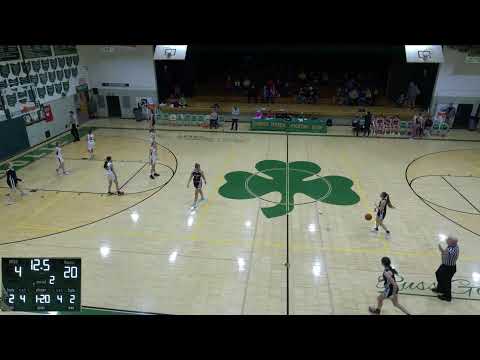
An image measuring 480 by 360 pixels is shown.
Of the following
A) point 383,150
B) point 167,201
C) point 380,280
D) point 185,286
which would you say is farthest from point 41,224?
point 383,150

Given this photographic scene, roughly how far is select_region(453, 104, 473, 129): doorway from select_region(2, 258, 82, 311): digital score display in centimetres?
2627

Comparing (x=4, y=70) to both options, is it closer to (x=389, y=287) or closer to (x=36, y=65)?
(x=36, y=65)

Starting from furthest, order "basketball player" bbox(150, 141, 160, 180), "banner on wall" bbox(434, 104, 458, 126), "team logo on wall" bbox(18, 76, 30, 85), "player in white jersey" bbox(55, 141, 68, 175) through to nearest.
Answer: "banner on wall" bbox(434, 104, 458, 126)
"team logo on wall" bbox(18, 76, 30, 85)
"player in white jersey" bbox(55, 141, 68, 175)
"basketball player" bbox(150, 141, 160, 180)

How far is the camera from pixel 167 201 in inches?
538

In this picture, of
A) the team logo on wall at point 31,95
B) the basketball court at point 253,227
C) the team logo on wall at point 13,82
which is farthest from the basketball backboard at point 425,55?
the team logo on wall at point 13,82

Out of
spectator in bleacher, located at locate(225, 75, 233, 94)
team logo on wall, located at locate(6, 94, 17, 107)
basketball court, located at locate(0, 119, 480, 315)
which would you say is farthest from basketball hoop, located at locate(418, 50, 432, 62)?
team logo on wall, located at locate(6, 94, 17, 107)

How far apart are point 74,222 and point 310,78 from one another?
79.4ft

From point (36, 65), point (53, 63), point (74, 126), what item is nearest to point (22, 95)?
point (36, 65)

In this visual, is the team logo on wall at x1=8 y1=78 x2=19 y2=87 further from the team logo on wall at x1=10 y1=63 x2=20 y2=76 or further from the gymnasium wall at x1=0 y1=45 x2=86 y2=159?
the team logo on wall at x1=10 y1=63 x2=20 y2=76

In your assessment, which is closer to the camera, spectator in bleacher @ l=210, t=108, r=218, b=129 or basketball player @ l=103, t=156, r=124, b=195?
basketball player @ l=103, t=156, r=124, b=195

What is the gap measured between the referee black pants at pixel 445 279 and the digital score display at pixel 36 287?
816 cm

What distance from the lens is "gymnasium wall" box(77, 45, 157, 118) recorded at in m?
25.3

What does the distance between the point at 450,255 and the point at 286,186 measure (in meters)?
7.49

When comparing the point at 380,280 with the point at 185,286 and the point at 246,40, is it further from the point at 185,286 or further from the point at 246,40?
the point at 246,40
